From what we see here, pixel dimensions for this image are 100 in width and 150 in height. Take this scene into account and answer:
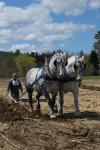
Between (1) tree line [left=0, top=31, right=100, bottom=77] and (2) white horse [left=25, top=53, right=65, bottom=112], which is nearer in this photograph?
(2) white horse [left=25, top=53, right=65, bottom=112]

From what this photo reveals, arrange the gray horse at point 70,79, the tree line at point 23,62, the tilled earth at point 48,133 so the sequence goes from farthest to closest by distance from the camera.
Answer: the tree line at point 23,62, the gray horse at point 70,79, the tilled earth at point 48,133

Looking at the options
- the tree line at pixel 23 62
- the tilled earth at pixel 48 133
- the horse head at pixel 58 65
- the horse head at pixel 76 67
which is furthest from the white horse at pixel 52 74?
the tree line at pixel 23 62

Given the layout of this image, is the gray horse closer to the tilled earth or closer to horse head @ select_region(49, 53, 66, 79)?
horse head @ select_region(49, 53, 66, 79)

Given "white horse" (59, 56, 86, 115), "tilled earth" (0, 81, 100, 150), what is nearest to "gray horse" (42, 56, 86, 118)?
"white horse" (59, 56, 86, 115)

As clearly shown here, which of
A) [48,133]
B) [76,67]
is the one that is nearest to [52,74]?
[76,67]

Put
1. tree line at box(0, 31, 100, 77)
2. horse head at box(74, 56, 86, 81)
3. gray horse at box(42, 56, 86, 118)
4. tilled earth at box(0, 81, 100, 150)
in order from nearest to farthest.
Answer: tilled earth at box(0, 81, 100, 150), horse head at box(74, 56, 86, 81), gray horse at box(42, 56, 86, 118), tree line at box(0, 31, 100, 77)

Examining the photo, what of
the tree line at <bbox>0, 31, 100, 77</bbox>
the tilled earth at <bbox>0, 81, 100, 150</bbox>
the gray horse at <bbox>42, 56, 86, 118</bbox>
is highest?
the tree line at <bbox>0, 31, 100, 77</bbox>

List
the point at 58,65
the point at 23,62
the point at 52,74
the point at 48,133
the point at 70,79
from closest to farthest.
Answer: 1. the point at 48,133
2. the point at 58,65
3. the point at 52,74
4. the point at 70,79
5. the point at 23,62

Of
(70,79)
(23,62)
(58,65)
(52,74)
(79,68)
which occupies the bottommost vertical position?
(70,79)

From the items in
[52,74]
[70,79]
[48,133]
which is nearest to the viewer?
[48,133]

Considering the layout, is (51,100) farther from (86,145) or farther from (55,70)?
(86,145)

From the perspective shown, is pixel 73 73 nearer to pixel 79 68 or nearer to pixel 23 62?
pixel 79 68

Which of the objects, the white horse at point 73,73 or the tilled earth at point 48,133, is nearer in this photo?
the tilled earth at point 48,133

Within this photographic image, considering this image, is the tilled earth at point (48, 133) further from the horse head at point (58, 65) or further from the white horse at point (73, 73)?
the horse head at point (58, 65)
